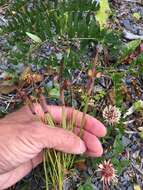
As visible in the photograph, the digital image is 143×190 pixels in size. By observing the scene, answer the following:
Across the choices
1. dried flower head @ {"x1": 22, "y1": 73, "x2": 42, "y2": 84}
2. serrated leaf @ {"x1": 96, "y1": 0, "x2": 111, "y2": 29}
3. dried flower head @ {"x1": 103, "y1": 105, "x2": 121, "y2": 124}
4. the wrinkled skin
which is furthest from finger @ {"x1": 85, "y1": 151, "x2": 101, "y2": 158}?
serrated leaf @ {"x1": 96, "y1": 0, "x2": 111, "y2": 29}

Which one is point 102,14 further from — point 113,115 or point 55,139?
point 55,139

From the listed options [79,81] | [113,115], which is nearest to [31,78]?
[79,81]

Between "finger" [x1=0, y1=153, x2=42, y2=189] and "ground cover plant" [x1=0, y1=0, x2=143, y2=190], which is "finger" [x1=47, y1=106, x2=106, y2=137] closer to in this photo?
"ground cover plant" [x1=0, y1=0, x2=143, y2=190]

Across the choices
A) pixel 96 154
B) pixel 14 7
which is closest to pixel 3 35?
pixel 14 7

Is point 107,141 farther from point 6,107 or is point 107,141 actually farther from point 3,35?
point 3,35

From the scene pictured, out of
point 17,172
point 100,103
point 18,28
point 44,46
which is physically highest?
point 18,28

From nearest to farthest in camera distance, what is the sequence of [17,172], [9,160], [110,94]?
1. [9,160]
2. [17,172]
3. [110,94]
